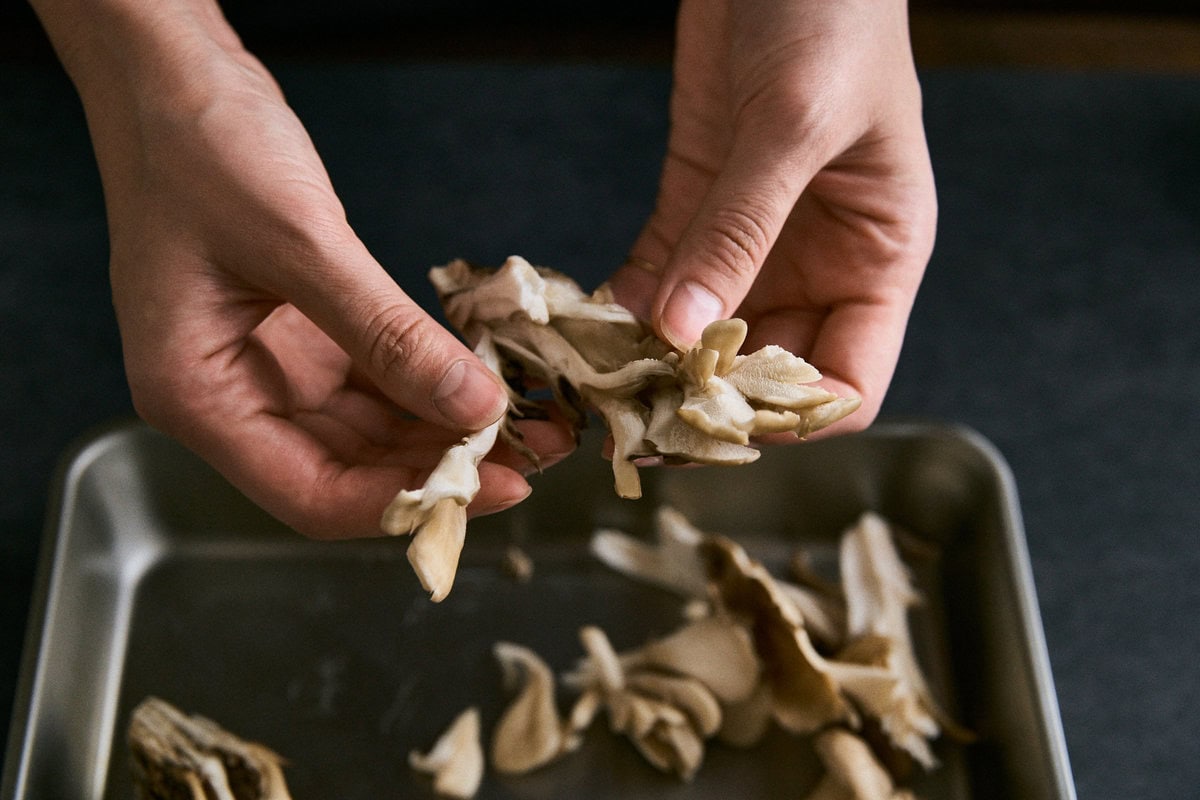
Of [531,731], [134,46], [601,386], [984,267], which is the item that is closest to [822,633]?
[531,731]

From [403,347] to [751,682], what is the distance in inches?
15.5

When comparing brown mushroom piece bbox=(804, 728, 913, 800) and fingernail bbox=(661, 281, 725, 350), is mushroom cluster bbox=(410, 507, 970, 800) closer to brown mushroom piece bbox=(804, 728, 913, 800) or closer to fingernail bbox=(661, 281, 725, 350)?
brown mushroom piece bbox=(804, 728, 913, 800)

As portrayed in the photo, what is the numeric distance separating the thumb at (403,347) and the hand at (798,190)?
0.35 feet

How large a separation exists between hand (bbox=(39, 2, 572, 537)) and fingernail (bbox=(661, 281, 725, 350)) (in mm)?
96

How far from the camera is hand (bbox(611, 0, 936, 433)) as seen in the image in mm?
637

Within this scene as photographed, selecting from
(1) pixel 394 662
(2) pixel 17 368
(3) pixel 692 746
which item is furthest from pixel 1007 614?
(2) pixel 17 368

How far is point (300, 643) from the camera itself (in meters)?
0.90

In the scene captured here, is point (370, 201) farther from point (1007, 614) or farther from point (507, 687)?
point (1007, 614)

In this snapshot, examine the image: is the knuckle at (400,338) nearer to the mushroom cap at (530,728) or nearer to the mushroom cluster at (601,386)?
the mushroom cluster at (601,386)

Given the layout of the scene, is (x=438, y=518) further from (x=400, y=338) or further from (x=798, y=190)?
(x=798, y=190)

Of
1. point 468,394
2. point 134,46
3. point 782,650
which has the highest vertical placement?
point 134,46

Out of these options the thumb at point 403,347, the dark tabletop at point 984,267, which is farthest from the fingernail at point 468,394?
the dark tabletop at point 984,267

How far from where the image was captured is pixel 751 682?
824mm

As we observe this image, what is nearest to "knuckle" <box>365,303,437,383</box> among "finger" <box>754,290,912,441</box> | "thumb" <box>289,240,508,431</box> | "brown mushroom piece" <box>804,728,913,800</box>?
"thumb" <box>289,240,508,431</box>
